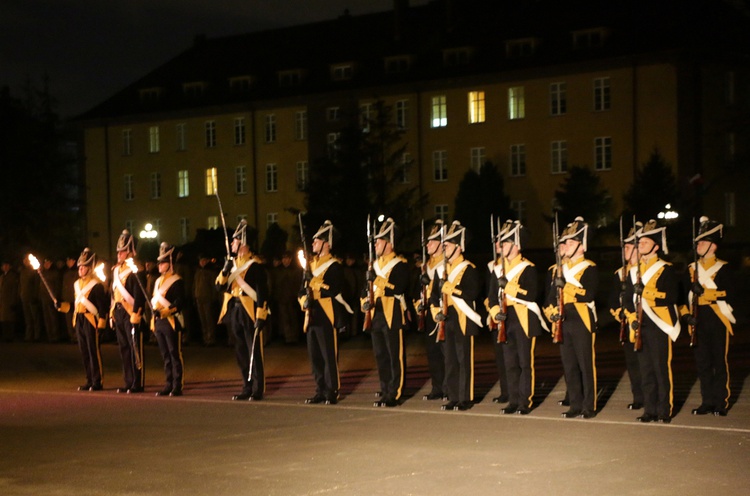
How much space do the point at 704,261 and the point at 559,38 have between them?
47815 mm

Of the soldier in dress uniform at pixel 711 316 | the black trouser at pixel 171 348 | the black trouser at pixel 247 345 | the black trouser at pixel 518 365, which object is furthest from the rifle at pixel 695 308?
the black trouser at pixel 171 348

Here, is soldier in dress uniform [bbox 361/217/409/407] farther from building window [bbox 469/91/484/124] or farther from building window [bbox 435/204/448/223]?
building window [bbox 435/204/448/223]

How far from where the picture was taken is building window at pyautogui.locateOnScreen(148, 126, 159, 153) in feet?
250

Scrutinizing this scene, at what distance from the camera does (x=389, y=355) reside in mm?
15906

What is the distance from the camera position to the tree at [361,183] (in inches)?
2181

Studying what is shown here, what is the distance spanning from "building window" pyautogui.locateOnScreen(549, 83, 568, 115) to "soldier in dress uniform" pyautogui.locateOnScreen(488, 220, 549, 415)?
1795 inches

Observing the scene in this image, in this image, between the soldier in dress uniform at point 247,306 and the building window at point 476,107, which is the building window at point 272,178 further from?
the soldier in dress uniform at point 247,306

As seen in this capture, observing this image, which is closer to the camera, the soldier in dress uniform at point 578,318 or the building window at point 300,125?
the soldier in dress uniform at point 578,318

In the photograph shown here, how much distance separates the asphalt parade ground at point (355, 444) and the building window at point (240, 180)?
5334cm

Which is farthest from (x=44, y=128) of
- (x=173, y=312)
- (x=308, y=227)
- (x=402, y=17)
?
(x=173, y=312)

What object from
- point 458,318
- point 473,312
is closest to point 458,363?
point 458,318

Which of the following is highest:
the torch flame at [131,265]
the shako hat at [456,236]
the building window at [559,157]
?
the building window at [559,157]

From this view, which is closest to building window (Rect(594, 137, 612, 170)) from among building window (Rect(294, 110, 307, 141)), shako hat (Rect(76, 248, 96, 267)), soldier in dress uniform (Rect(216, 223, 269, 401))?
building window (Rect(294, 110, 307, 141))

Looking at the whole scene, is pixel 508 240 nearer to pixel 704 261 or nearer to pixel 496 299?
pixel 496 299
